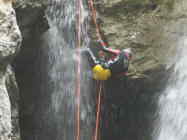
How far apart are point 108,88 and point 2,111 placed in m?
4.27

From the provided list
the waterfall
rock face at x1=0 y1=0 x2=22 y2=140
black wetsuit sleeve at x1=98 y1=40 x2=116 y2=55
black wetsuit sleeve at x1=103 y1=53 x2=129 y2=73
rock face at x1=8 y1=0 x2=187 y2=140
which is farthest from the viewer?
rock face at x1=8 y1=0 x2=187 y2=140

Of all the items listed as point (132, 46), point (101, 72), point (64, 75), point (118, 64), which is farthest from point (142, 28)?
point (64, 75)

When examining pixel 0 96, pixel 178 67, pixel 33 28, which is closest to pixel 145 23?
pixel 178 67

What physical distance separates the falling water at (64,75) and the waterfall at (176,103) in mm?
2020

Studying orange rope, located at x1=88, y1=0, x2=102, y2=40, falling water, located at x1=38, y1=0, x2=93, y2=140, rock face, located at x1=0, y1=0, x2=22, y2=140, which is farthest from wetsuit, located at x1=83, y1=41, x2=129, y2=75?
rock face, located at x1=0, y1=0, x2=22, y2=140

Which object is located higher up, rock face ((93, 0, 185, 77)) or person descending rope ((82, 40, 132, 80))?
rock face ((93, 0, 185, 77))

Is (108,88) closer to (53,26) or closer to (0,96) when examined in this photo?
(53,26)

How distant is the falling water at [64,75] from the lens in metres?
9.60

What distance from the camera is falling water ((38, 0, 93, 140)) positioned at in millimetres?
9602

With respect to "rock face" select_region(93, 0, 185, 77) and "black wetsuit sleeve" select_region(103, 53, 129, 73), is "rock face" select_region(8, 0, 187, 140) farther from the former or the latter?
"black wetsuit sleeve" select_region(103, 53, 129, 73)

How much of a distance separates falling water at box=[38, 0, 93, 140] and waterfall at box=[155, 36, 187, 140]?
2020 millimetres

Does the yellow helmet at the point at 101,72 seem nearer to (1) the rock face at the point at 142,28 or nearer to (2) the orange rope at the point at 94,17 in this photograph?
(1) the rock face at the point at 142,28

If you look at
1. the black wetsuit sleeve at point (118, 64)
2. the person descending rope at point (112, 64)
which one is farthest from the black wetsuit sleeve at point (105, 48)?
the black wetsuit sleeve at point (118, 64)

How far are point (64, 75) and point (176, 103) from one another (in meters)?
3.02
